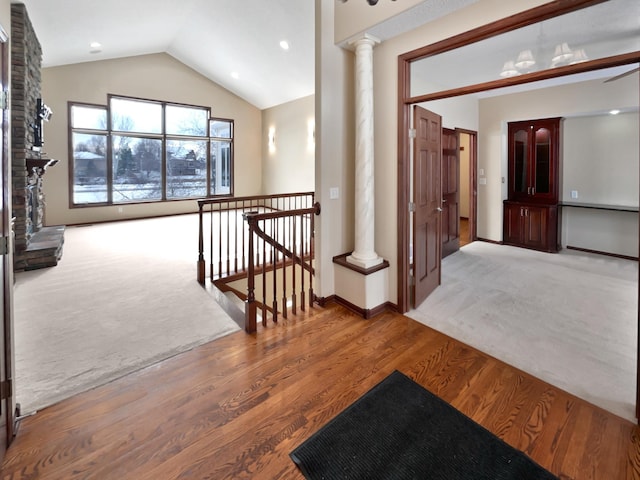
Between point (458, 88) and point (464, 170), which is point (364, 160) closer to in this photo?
point (458, 88)

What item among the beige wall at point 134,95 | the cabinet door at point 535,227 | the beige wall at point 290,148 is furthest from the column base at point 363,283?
the beige wall at point 134,95

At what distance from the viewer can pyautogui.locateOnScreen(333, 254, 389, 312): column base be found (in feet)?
10.6

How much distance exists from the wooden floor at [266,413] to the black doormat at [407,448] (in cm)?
8

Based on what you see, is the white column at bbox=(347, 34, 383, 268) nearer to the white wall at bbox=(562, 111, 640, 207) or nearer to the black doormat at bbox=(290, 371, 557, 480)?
the black doormat at bbox=(290, 371, 557, 480)

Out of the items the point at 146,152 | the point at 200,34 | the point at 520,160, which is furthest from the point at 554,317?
the point at 146,152

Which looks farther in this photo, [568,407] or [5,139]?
[568,407]

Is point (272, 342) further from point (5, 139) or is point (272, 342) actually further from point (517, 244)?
point (517, 244)

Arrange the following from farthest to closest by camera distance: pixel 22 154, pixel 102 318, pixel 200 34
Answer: pixel 200 34
pixel 22 154
pixel 102 318

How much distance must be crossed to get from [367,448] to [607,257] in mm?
5578

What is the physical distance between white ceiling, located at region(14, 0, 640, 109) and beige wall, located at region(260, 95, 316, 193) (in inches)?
16.4

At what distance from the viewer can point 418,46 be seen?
9.46 ft

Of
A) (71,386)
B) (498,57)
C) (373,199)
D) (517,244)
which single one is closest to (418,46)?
(498,57)

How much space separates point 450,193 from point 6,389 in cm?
568

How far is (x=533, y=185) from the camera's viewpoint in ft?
19.5
